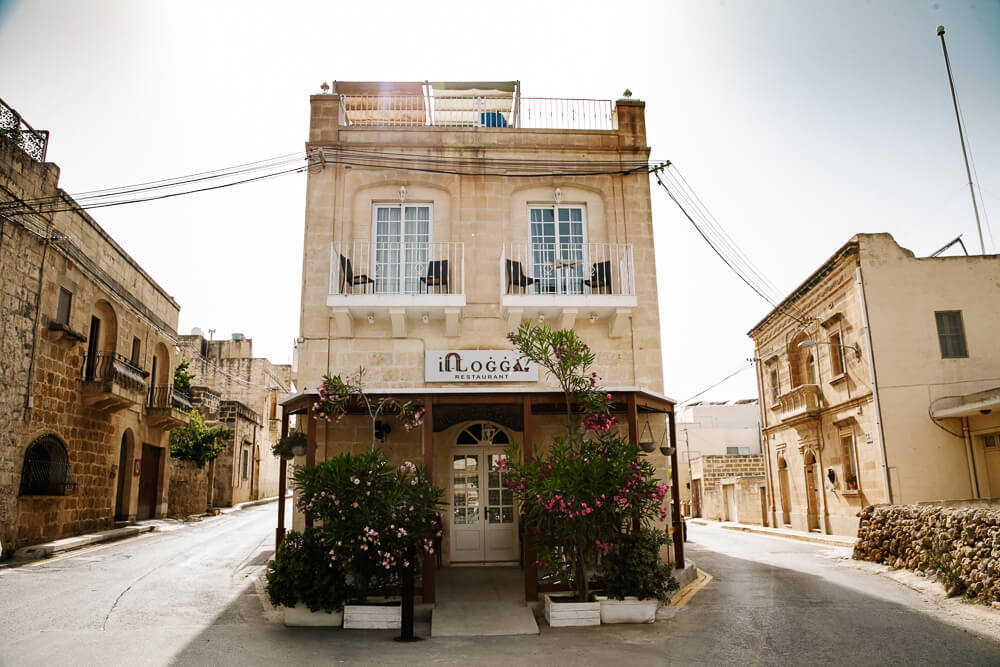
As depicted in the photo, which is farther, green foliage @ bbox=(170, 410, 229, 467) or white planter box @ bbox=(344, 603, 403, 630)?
green foliage @ bbox=(170, 410, 229, 467)

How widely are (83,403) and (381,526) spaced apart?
38.7 ft

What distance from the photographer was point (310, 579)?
7.91 meters

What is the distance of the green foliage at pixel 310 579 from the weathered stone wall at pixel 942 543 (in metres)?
7.81

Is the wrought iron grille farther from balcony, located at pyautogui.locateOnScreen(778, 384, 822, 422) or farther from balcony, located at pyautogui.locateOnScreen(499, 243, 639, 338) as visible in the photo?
balcony, located at pyautogui.locateOnScreen(778, 384, 822, 422)

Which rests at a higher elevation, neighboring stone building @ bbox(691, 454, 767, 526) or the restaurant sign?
the restaurant sign

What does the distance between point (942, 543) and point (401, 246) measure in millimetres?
9387

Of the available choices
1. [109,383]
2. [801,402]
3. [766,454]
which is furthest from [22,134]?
[766,454]

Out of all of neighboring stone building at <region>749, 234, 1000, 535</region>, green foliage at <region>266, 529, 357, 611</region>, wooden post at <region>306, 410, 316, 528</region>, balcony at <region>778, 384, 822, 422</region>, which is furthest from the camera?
balcony at <region>778, 384, 822, 422</region>

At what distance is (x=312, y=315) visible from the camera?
11.5m

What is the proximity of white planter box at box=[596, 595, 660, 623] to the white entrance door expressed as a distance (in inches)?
144

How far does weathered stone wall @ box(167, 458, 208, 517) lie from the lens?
2384 centimetres

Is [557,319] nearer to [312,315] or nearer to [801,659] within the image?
[312,315]

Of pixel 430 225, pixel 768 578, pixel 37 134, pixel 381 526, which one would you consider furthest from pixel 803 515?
pixel 37 134

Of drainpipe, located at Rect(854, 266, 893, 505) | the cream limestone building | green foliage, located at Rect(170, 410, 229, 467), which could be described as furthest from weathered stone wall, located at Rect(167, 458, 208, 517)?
drainpipe, located at Rect(854, 266, 893, 505)
